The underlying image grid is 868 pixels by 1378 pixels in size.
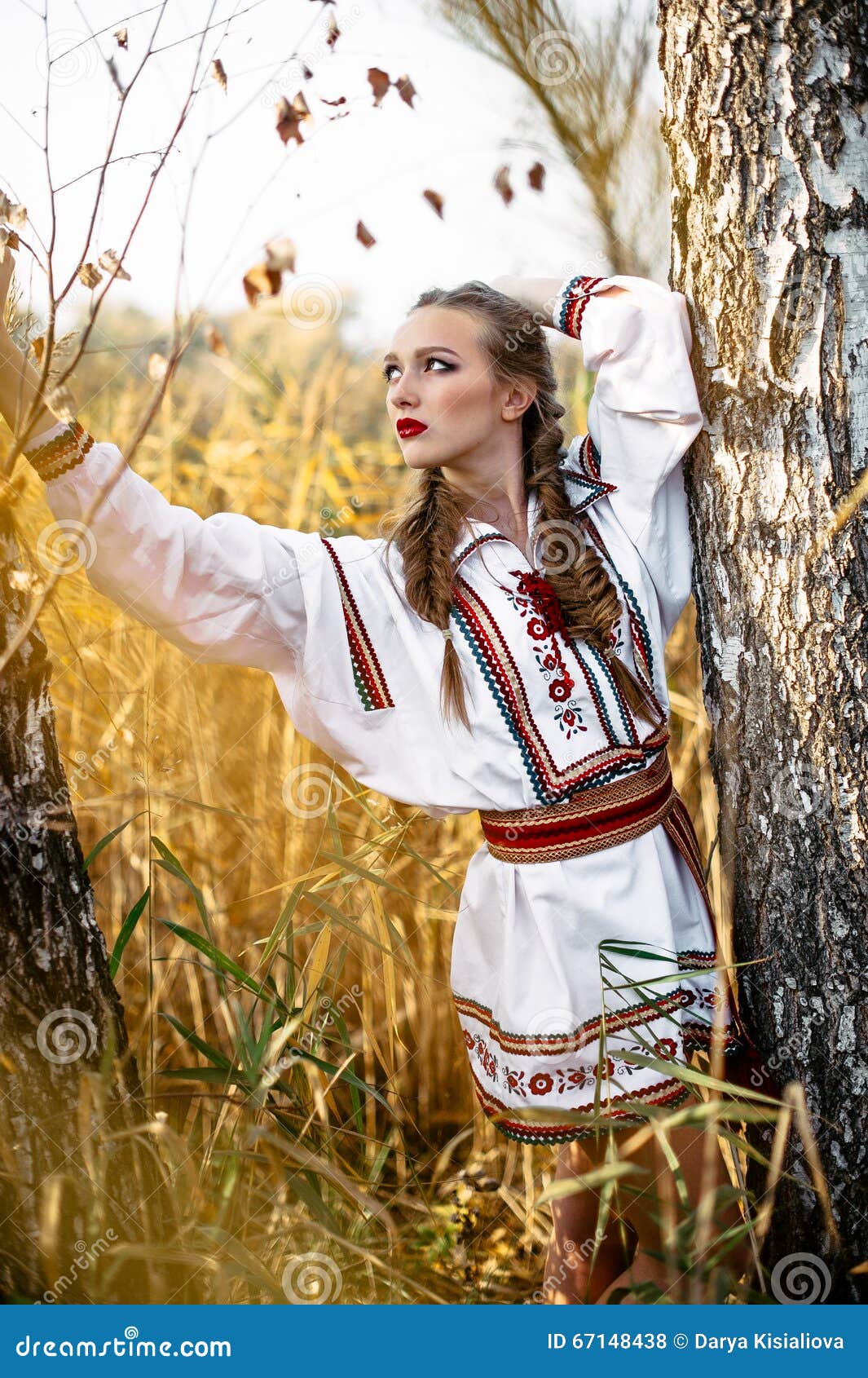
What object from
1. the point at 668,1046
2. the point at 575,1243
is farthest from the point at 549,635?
the point at 575,1243

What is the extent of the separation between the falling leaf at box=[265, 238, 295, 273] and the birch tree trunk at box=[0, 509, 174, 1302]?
50 centimetres

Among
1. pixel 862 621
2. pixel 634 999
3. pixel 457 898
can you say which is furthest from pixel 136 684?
pixel 862 621

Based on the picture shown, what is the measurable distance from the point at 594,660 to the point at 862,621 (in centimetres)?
36

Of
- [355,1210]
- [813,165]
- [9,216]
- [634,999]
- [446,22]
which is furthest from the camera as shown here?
[446,22]

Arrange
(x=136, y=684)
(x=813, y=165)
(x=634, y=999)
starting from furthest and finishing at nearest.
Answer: (x=136, y=684), (x=634, y=999), (x=813, y=165)

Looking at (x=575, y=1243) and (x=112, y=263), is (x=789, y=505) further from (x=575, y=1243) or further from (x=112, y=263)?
(x=575, y=1243)

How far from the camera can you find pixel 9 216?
Result: 1.16m

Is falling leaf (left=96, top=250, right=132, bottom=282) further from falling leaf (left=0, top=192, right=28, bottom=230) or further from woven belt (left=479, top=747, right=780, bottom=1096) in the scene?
woven belt (left=479, top=747, right=780, bottom=1096)

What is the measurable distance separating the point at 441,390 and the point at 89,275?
500mm

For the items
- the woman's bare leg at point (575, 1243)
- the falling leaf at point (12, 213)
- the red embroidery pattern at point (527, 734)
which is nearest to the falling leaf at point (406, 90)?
the falling leaf at point (12, 213)

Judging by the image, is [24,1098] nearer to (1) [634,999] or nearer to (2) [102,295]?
(1) [634,999]

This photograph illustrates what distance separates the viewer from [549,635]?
1.47 metres

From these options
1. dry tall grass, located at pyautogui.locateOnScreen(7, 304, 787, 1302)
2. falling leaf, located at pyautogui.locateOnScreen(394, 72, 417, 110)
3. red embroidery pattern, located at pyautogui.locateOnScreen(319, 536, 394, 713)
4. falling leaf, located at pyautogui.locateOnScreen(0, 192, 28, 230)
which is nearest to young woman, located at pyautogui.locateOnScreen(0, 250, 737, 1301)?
red embroidery pattern, located at pyautogui.locateOnScreen(319, 536, 394, 713)

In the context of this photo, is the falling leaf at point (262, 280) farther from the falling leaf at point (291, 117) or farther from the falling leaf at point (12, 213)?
the falling leaf at point (12, 213)
